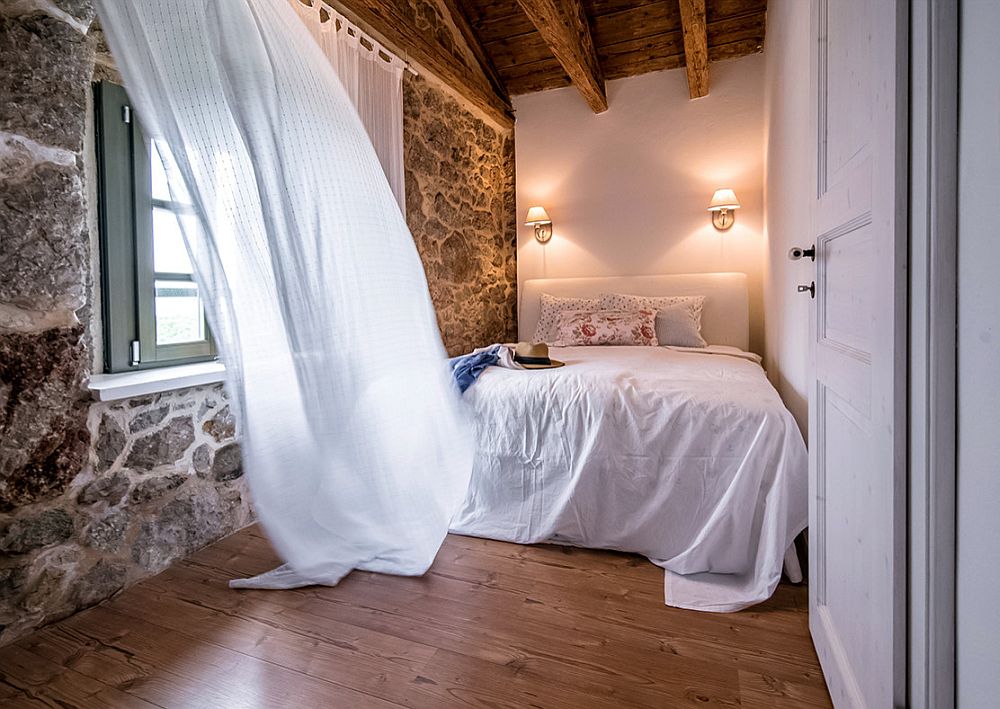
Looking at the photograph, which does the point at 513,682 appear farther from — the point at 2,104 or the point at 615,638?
the point at 2,104

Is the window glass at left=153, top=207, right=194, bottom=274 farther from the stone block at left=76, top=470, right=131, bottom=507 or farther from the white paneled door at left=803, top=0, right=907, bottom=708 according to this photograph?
the white paneled door at left=803, top=0, right=907, bottom=708

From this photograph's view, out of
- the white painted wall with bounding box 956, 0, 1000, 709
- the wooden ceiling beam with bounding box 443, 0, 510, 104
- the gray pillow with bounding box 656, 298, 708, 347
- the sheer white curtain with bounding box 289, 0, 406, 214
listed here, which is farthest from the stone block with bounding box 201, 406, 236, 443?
the wooden ceiling beam with bounding box 443, 0, 510, 104

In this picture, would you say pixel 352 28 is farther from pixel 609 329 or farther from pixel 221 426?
pixel 609 329

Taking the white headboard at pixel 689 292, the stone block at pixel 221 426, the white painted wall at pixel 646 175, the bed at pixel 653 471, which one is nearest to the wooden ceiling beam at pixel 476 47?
the white painted wall at pixel 646 175

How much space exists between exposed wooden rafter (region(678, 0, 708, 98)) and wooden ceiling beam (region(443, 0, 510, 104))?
1.39 meters

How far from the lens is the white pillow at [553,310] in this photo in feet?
12.1

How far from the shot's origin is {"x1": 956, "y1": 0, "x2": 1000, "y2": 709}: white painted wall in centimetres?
60

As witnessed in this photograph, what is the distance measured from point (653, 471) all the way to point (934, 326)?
1.24 meters

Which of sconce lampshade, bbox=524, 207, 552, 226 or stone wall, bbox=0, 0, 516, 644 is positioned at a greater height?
sconce lampshade, bbox=524, 207, 552, 226

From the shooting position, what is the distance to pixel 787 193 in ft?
8.02

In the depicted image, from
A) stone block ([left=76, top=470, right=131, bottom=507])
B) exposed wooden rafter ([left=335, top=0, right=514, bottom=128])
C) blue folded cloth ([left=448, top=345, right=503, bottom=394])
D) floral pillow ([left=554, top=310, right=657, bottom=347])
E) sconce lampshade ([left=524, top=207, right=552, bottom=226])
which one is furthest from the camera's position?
sconce lampshade ([left=524, top=207, right=552, bottom=226])

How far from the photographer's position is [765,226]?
3.49m

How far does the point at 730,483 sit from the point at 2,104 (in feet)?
7.70

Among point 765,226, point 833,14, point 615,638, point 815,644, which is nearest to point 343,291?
point 615,638
